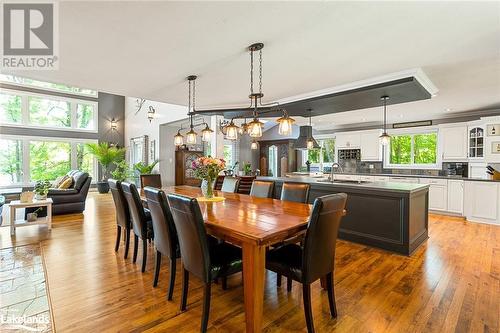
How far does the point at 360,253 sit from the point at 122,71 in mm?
4038

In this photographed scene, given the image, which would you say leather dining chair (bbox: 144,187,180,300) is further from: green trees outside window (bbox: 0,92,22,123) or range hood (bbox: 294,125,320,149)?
green trees outside window (bbox: 0,92,22,123)

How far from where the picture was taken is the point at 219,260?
1.96m

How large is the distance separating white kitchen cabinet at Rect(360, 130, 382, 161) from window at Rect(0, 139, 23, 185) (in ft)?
36.4

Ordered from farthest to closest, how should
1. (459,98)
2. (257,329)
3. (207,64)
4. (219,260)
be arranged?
(459,98) → (207,64) → (219,260) → (257,329)

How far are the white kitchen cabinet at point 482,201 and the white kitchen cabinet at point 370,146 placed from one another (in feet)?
7.09

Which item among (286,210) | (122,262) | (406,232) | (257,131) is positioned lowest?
(122,262)

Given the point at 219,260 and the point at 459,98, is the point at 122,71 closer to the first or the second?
the point at 219,260

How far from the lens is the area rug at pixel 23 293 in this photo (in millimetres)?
1896

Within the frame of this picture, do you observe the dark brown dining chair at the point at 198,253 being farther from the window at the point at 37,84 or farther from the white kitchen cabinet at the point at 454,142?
the window at the point at 37,84

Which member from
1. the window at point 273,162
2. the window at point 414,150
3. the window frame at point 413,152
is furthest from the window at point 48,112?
the window at point 414,150

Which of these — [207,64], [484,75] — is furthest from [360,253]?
[207,64]

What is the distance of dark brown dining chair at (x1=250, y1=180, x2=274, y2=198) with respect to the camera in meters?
Answer: 3.41

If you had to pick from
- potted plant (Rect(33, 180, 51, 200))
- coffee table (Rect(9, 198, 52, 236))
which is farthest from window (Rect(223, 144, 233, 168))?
coffee table (Rect(9, 198, 52, 236))

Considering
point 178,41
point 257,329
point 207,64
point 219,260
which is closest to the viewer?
point 257,329
